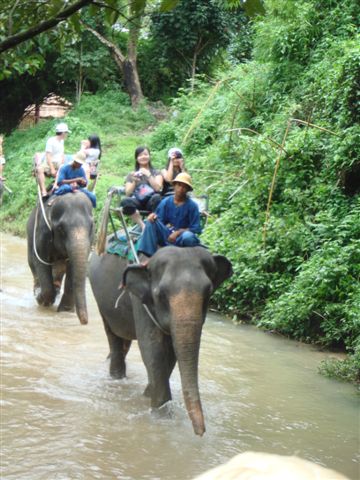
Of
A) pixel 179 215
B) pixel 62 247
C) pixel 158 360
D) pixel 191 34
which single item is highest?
pixel 191 34

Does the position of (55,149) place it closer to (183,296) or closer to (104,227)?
(104,227)

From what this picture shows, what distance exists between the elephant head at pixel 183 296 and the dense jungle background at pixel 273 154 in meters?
1.66

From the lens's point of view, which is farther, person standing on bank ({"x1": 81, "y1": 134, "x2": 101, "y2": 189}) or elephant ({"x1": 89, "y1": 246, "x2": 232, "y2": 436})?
person standing on bank ({"x1": 81, "y1": 134, "x2": 101, "y2": 189})

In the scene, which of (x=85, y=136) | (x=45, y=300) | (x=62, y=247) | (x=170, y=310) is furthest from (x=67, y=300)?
(x=85, y=136)

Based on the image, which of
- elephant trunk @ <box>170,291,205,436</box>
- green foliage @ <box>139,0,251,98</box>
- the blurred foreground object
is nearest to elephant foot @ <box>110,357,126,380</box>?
elephant trunk @ <box>170,291,205,436</box>

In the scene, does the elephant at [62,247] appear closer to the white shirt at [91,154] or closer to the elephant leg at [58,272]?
the elephant leg at [58,272]

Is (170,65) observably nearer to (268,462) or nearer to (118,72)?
(118,72)

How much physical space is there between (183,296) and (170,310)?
0.14 meters

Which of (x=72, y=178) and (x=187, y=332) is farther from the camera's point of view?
Answer: (x=72, y=178)

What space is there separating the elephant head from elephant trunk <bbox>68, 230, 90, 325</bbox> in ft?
9.49

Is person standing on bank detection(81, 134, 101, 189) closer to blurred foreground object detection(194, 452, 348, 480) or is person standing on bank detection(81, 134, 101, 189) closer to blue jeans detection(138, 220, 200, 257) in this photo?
blue jeans detection(138, 220, 200, 257)

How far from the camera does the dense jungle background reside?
20.8ft

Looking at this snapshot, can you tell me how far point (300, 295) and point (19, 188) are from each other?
541 inches

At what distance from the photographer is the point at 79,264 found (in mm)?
9180
